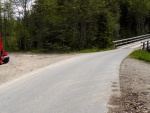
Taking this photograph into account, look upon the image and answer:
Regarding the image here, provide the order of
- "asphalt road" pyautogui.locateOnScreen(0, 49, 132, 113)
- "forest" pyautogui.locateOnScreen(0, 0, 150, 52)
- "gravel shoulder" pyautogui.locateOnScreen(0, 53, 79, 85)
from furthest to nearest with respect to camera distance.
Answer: "forest" pyautogui.locateOnScreen(0, 0, 150, 52), "gravel shoulder" pyautogui.locateOnScreen(0, 53, 79, 85), "asphalt road" pyautogui.locateOnScreen(0, 49, 132, 113)

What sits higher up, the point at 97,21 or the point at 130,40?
the point at 97,21

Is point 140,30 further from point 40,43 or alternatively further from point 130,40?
point 40,43

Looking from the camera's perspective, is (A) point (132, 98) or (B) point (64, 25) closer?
(A) point (132, 98)

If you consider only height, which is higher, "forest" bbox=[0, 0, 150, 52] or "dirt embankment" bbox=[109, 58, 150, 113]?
"forest" bbox=[0, 0, 150, 52]

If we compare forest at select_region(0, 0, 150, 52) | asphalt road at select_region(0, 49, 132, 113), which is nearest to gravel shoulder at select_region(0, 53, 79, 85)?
asphalt road at select_region(0, 49, 132, 113)

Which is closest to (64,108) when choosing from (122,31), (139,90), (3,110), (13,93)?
(3,110)

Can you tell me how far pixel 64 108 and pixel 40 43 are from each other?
29706mm

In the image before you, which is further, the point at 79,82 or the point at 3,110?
the point at 79,82

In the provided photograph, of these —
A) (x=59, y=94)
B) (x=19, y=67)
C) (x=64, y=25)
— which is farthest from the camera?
(x=64, y=25)

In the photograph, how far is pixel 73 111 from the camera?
7285mm

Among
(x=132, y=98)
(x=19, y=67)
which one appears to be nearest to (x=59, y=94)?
(x=132, y=98)

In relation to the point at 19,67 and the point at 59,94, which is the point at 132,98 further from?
the point at 19,67

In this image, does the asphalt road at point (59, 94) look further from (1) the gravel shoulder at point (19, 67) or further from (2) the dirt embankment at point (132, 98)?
(1) the gravel shoulder at point (19, 67)

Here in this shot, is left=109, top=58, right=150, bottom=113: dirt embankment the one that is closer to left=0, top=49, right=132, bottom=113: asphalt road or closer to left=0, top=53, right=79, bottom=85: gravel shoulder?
left=0, top=49, right=132, bottom=113: asphalt road
